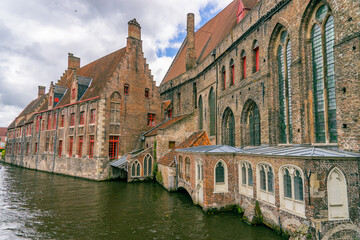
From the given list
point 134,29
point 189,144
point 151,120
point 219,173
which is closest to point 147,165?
point 189,144

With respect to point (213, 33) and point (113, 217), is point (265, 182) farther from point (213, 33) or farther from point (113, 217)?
point (213, 33)

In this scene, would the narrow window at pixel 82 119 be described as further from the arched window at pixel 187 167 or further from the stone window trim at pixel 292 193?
the stone window trim at pixel 292 193

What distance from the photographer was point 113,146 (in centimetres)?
1964

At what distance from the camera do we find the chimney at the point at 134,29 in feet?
70.3

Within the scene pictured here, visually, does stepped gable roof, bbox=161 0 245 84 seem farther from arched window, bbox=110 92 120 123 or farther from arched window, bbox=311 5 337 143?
arched window, bbox=311 5 337 143

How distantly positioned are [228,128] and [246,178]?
249 inches

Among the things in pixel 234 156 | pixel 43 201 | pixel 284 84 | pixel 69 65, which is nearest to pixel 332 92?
pixel 284 84

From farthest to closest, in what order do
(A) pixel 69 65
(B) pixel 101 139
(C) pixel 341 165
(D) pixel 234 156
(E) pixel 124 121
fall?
(A) pixel 69 65
(E) pixel 124 121
(B) pixel 101 139
(D) pixel 234 156
(C) pixel 341 165

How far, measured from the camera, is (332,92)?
296 inches

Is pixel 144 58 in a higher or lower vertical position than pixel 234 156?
higher

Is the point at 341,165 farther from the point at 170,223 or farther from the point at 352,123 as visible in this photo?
the point at 170,223

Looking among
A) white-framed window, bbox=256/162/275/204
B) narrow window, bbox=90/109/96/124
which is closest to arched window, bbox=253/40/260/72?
white-framed window, bbox=256/162/275/204

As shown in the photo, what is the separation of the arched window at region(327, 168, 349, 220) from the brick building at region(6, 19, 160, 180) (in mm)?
16410

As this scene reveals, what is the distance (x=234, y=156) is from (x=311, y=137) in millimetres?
2987
